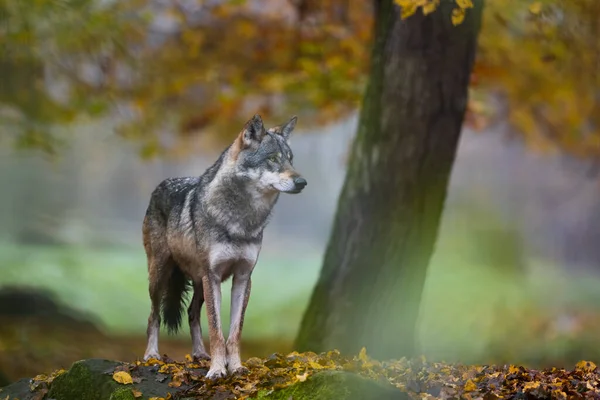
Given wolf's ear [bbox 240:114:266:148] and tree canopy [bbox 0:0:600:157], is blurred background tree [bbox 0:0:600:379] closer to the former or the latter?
tree canopy [bbox 0:0:600:157]

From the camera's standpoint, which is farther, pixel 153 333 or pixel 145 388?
pixel 153 333

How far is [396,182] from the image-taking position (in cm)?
773

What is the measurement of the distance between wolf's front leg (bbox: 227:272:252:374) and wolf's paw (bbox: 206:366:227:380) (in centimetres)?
8

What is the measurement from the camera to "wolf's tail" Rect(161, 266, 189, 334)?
6.34m

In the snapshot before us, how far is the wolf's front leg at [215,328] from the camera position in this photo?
528cm

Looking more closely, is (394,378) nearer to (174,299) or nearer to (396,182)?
(174,299)

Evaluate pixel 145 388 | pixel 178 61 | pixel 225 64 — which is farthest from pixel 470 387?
pixel 178 61

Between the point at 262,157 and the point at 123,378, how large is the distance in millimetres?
1823

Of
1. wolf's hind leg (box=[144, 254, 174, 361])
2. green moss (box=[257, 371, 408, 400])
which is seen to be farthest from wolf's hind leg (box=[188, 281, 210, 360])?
green moss (box=[257, 371, 408, 400])

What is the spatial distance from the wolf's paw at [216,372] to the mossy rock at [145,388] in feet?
0.72

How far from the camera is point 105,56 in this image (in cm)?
1250

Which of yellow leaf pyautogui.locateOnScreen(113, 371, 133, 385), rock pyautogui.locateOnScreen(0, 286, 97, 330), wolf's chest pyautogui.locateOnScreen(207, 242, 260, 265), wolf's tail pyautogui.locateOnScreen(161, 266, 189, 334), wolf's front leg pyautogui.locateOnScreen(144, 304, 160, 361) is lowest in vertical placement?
yellow leaf pyautogui.locateOnScreen(113, 371, 133, 385)

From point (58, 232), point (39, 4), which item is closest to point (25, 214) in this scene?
point (58, 232)

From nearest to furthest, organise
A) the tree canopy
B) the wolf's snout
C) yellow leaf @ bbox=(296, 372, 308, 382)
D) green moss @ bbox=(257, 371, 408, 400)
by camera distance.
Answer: green moss @ bbox=(257, 371, 408, 400) < yellow leaf @ bbox=(296, 372, 308, 382) < the wolf's snout < the tree canopy
